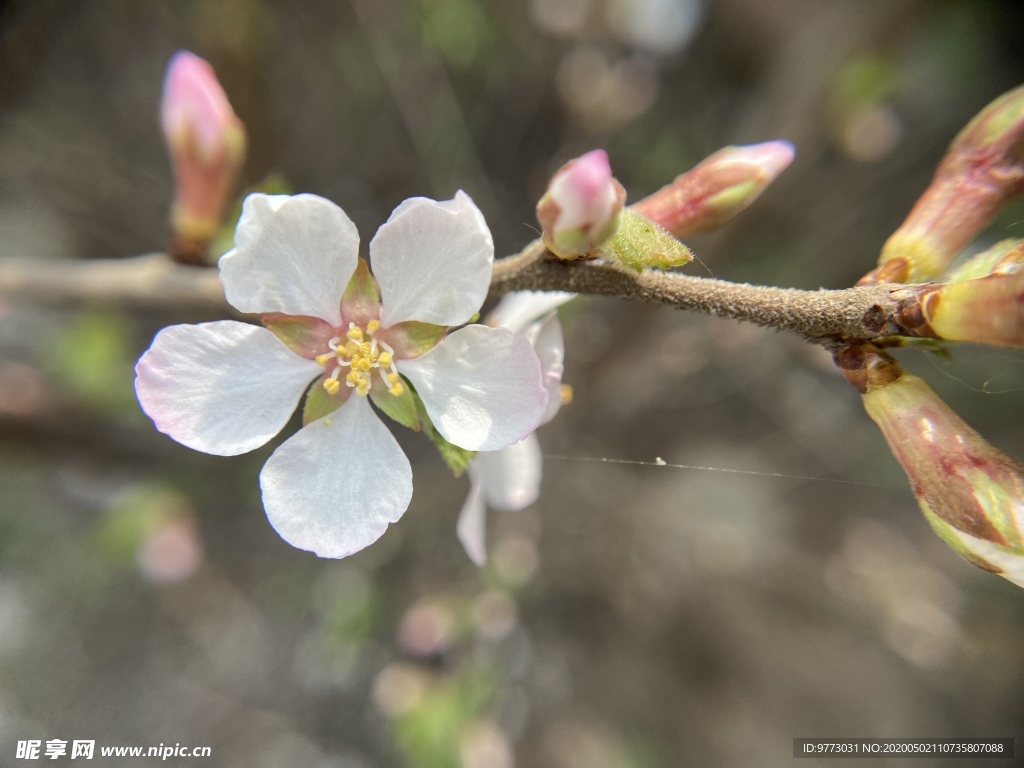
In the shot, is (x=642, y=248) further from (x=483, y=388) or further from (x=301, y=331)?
(x=301, y=331)

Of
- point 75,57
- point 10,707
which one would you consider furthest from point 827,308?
point 75,57

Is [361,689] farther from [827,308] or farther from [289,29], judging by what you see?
[289,29]

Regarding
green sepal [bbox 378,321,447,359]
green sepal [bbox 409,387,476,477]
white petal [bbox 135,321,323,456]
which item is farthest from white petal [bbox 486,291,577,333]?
white petal [bbox 135,321,323,456]

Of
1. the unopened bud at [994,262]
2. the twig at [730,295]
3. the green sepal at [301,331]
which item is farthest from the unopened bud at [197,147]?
the unopened bud at [994,262]

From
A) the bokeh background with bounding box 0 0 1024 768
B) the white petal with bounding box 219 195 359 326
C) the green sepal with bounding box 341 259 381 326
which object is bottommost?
the bokeh background with bounding box 0 0 1024 768

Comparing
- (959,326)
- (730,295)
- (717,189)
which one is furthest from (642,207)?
(959,326)

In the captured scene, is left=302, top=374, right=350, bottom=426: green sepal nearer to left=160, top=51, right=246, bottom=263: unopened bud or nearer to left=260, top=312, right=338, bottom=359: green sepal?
left=260, top=312, right=338, bottom=359: green sepal

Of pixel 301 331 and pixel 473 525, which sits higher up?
pixel 301 331
